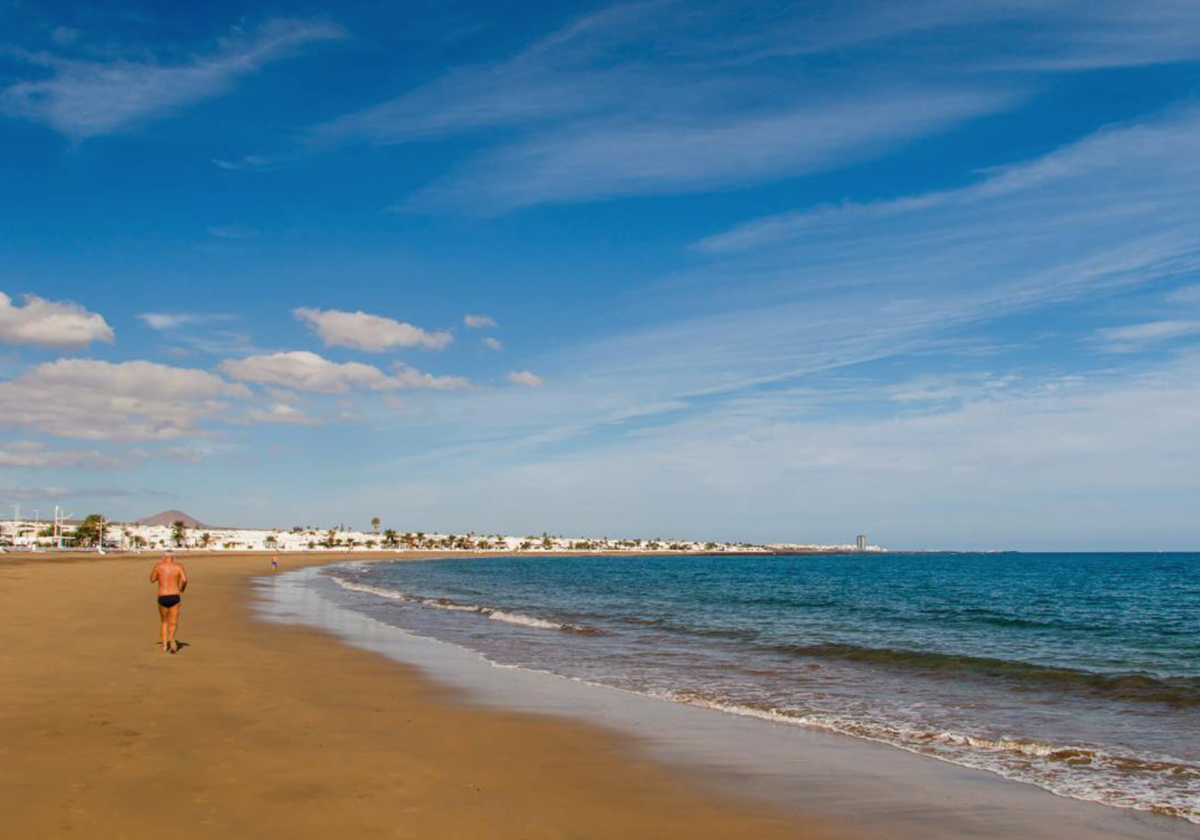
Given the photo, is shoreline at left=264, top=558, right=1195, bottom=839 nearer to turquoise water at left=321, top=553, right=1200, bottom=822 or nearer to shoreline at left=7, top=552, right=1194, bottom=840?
shoreline at left=7, top=552, right=1194, bottom=840

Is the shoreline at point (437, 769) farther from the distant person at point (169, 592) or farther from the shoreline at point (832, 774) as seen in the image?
the distant person at point (169, 592)

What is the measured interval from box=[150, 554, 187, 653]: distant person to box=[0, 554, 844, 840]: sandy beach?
5.66 feet

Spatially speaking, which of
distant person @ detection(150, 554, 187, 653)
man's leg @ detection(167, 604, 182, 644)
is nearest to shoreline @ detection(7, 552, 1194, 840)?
distant person @ detection(150, 554, 187, 653)

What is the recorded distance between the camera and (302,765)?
9.63m

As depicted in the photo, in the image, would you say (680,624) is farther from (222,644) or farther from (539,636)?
(222,644)

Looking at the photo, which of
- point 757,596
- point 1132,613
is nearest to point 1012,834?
point 1132,613

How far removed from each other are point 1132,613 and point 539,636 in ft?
110

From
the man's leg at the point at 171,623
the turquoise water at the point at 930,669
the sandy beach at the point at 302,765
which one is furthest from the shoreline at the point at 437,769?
the man's leg at the point at 171,623

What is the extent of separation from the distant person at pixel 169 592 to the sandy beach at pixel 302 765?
5.66 ft

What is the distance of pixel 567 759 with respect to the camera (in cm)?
1087

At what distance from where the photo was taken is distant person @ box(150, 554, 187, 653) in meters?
19.1

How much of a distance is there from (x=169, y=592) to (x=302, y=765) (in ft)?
37.4

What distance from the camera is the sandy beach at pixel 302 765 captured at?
764cm

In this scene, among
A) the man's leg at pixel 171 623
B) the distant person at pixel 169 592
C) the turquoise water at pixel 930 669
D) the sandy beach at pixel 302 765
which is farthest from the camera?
the man's leg at pixel 171 623
